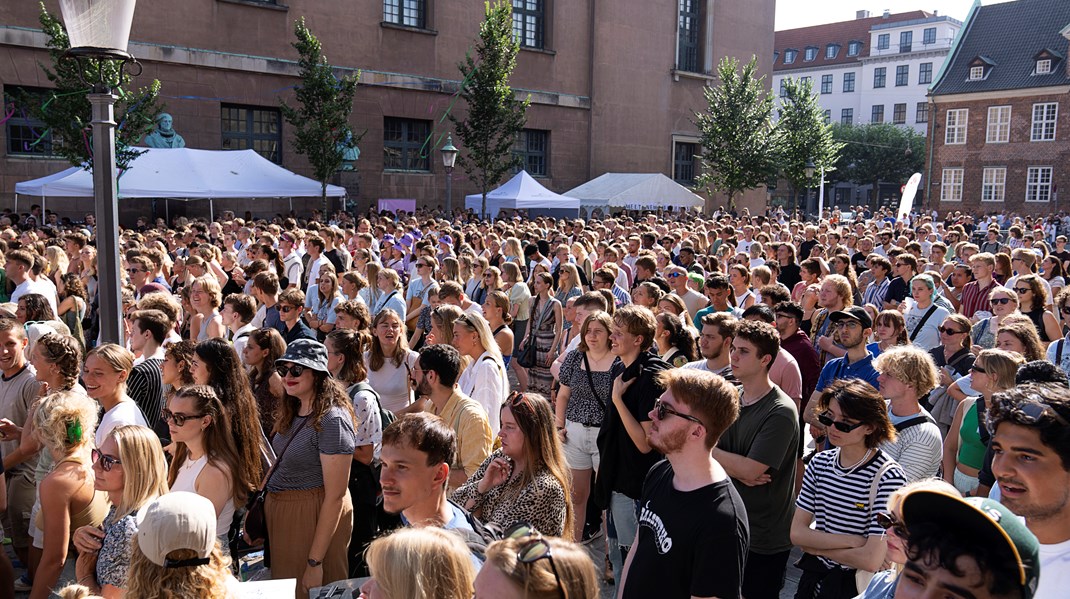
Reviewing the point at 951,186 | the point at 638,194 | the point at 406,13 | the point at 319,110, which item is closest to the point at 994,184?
the point at 951,186

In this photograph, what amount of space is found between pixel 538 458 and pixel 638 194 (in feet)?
90.9

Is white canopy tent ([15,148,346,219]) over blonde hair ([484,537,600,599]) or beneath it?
over

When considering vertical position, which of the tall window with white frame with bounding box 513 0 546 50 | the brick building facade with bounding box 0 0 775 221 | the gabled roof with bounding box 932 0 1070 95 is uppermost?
the gabled roof with bounding box 932 0 1070 95

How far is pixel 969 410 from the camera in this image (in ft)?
17.2

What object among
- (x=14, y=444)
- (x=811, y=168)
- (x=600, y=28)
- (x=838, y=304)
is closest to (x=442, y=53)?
(x=600, y=28)

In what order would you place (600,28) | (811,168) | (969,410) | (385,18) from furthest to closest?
1. (600,28)
2. (811,168)
3. (385,18)
4. (969,410)

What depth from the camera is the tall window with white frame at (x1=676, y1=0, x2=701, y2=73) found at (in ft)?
138

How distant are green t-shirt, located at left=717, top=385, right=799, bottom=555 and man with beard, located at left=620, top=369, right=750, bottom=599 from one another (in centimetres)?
107

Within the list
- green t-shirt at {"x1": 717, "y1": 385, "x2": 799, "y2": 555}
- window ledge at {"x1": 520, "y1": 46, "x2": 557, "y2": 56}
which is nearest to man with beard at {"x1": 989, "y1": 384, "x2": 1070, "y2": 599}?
green t-shirt at {"x1": 717, "y1": 385, "x2": 799, "y2": 555}

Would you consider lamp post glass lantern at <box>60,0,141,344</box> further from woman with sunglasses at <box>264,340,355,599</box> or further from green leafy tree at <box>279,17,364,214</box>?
green leafy tree at <box>279,17,364,214</box>

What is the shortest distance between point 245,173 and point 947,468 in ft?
62.2

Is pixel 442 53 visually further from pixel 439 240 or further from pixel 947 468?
pixel 947 468

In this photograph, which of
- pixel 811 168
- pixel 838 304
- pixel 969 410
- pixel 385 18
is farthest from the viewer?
pixel 811 168

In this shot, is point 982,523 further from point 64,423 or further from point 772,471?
point 64,423
